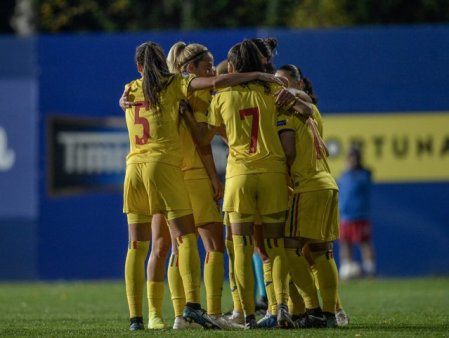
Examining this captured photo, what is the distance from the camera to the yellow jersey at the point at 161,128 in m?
9.68

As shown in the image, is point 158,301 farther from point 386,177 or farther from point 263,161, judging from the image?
point 386,177

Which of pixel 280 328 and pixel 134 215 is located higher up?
pixel 134 215

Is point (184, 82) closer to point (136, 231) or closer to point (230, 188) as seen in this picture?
point (230, 188)

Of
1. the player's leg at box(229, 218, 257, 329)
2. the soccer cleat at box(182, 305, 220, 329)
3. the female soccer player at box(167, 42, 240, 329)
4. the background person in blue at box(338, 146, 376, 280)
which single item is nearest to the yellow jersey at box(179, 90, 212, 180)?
the female soccer player at box(167, 42, 240, 329)

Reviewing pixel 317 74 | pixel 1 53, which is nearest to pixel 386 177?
pixel 317 74

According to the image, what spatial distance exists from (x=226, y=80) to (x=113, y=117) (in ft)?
Answer: 31.4

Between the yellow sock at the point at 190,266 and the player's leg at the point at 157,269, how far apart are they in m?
0.30

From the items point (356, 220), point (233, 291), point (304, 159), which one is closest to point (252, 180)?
point (304, 159)

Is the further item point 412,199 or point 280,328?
point 412,199

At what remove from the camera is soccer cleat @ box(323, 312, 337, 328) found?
992 centimetres

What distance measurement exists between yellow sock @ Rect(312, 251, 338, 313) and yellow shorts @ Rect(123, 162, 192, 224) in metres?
1.14

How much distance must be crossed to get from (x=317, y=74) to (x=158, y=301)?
31.2 ft

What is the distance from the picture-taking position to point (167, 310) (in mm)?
12789

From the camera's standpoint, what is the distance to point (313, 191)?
32.3 feet
